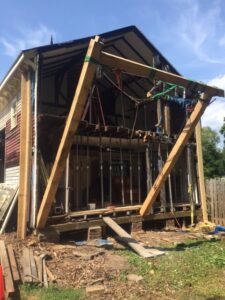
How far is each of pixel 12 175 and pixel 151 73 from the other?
6509 mm

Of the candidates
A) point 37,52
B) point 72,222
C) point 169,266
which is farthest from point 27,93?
point 169,266

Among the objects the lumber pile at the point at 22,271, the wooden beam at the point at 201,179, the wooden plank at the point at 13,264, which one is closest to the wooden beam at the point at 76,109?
the wooden plank at the point at 13,264

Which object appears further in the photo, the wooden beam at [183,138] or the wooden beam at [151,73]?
the wooden beam at [183,138]

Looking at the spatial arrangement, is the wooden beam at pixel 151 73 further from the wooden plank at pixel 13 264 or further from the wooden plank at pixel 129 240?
the wooden plank at pixel 13 264

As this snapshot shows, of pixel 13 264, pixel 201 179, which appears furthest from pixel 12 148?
pixel 201 179

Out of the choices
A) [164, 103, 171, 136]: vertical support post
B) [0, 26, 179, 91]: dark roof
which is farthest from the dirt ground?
[0, 26, 179, 91]: dark roof

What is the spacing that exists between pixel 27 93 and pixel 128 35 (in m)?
4.47

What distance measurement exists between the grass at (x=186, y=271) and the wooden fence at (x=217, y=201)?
4.26 metres

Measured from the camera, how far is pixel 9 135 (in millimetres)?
13391

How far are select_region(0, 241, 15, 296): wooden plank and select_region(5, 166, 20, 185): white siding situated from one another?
4070 mm

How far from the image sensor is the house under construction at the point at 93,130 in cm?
862

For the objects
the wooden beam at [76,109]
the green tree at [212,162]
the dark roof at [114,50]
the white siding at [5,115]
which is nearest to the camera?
the wooden beam at [76,109]

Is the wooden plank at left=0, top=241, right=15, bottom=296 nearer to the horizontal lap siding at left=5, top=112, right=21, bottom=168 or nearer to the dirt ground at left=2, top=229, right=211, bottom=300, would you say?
the dirt ground at left=2, top=229, right=211, bottom=300

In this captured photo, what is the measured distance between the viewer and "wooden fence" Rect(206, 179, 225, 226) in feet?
43.6
